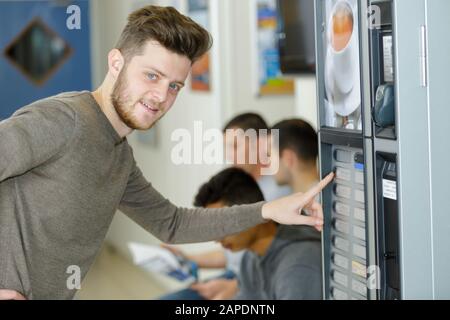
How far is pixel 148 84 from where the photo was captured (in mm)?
1432

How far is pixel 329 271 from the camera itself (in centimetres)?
155

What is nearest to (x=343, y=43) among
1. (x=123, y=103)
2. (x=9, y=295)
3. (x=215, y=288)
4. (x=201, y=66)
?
(x=123, y=103)

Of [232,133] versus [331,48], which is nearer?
[331,48]

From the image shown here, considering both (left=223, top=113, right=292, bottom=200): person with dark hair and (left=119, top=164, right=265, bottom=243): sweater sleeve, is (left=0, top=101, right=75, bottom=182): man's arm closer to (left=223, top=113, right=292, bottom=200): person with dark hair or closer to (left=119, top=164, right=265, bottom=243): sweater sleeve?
(left=119, top=164, right=265, bottom=243): sweater sleeve

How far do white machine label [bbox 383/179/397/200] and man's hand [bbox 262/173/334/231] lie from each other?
187 mm

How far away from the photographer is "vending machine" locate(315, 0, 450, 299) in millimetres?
1256

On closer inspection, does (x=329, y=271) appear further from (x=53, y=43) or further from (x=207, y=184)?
(x=53, y=43)

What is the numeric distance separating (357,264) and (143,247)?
1094 millimetres

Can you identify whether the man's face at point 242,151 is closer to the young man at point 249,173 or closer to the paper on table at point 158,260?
the young man at point 249,173

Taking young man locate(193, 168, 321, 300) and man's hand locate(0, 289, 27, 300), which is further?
young man locate(193, 168, 321, 300)

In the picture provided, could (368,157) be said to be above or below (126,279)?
above

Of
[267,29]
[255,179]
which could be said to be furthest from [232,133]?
[267,29]

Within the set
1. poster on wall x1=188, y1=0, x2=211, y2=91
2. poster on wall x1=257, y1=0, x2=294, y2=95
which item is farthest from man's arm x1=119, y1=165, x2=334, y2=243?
poster on wall x1=257, y1=0, x2=294, y2=95
